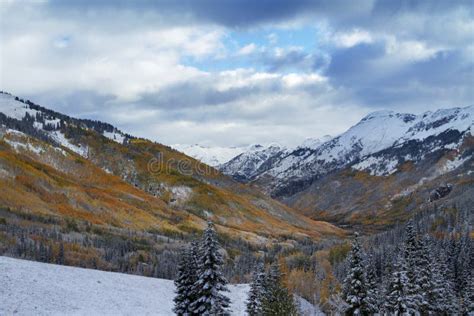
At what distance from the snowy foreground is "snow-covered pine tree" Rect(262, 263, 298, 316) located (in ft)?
65.9

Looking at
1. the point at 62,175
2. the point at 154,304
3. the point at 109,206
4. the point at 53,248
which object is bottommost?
the point at 154,304

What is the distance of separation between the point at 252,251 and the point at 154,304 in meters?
106

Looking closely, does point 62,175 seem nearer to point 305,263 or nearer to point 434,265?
point 305,263

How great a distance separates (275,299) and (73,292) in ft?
88.4

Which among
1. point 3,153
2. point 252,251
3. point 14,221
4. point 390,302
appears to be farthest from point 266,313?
point 3,153

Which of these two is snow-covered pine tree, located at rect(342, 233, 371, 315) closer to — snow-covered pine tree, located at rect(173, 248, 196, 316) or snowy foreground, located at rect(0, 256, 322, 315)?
snow-covered pine tree, located at rect(173, 248, 196, 316)

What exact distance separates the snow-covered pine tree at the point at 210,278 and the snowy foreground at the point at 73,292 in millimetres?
19950

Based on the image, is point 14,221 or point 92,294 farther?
point 14,221

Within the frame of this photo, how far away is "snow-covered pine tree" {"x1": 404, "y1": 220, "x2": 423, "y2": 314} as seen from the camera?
53444 mm

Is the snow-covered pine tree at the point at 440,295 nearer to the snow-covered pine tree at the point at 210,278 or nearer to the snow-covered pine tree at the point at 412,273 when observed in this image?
the snow-covered pine tree at the point at 412,273

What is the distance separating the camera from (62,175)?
197 m

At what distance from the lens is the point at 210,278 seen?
40.8 meters

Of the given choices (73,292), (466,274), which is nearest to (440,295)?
(466,274)

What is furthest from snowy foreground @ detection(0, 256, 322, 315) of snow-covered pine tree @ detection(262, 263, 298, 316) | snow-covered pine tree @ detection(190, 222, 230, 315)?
snow-covered pine tree @ detection(262, 263, 298, 316)
